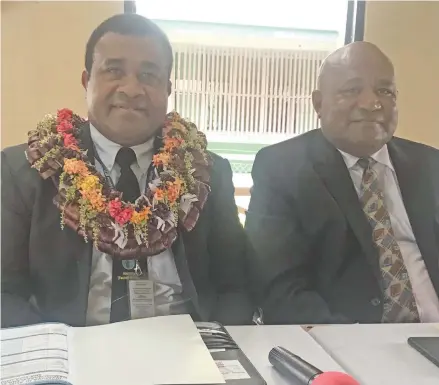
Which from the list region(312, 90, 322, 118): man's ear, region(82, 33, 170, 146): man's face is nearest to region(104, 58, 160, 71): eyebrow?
region(82, 33, 170, 146): man's face

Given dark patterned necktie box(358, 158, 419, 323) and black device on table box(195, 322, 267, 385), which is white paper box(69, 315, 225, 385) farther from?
dark patterned necktie box(358, 158, 419, 323)

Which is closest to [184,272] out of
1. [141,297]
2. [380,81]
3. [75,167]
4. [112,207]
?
[141,297]

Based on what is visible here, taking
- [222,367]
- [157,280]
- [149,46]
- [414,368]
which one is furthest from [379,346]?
[149,46]

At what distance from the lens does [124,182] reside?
1.15 m

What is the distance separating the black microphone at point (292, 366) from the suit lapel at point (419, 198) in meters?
0.60

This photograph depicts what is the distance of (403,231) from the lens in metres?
1.28

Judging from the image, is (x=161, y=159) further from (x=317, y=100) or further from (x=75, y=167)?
(x=317, y=100)

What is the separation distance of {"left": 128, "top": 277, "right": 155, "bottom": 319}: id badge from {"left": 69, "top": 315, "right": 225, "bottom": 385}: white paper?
0.56 ft

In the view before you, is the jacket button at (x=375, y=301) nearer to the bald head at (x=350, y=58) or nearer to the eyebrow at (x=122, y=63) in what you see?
the bald head at (x=350, y=58)

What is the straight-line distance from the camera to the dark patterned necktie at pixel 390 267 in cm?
124

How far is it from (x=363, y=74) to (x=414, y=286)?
1.64 ft

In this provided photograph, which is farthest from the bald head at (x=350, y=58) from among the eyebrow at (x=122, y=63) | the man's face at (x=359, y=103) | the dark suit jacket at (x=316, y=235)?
the eyebrow at (x=122, y=63)

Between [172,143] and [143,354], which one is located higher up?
[172,143]

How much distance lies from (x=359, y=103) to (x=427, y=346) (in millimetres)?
→ 577
